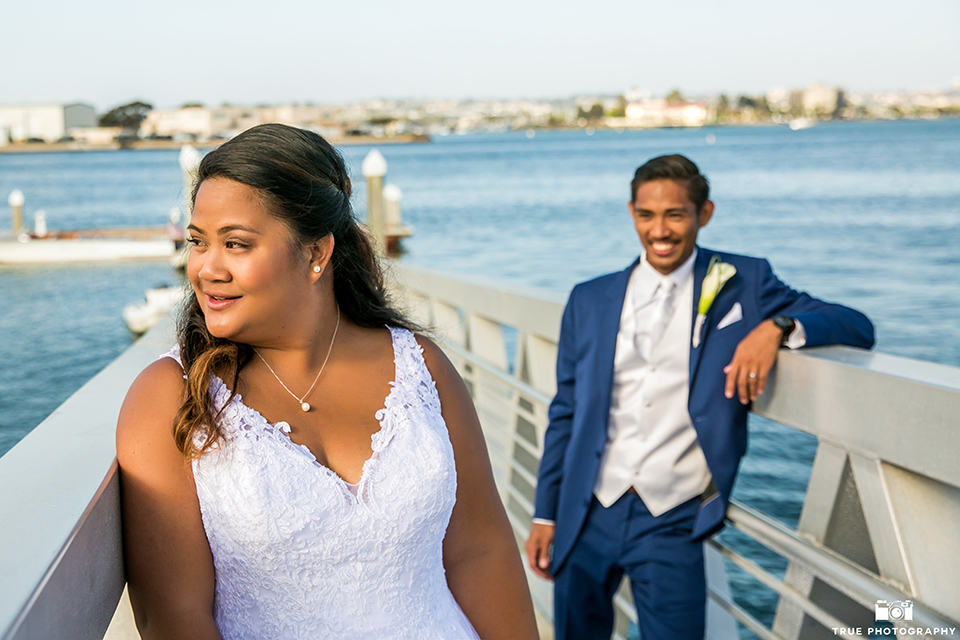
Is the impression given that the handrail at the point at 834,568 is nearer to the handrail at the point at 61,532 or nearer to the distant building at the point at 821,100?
the handrail at the point at 61,532

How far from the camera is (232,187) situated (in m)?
1.60

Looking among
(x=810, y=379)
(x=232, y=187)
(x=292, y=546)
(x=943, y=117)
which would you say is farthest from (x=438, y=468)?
(x=943, y=117)

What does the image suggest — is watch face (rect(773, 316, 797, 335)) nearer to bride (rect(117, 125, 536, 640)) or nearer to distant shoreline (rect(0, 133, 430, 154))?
bride (rect(117, 125, 536, 640))

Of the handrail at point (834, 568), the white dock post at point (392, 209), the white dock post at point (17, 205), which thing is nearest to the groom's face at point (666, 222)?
the handrail at point (834, 568)

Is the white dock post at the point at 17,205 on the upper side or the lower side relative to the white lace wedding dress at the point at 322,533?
lower

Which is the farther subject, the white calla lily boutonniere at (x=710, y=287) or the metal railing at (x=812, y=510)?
the white calla lily boutonniere at (x=710, y=287)

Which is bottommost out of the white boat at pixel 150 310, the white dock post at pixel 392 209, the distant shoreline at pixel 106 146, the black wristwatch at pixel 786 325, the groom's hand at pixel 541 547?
the distant shoreline at pixel 106 146

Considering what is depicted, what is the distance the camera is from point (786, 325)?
2146 mm

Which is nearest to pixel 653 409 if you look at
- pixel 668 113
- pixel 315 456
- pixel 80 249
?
pixel 315 456

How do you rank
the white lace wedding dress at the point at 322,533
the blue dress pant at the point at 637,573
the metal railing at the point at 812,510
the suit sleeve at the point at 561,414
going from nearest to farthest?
the metal railing at the point at 812,510
the white lace wedding dress at the point at 322,533
the blue dress pant at the point at 637,573
the suit sleeve at the point at 561,414

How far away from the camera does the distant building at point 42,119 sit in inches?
3912

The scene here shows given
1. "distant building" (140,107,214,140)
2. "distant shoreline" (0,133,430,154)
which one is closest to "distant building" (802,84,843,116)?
"distant shoreline" (0,133,430,154)

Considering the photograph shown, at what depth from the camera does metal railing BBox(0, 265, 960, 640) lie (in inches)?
41.4

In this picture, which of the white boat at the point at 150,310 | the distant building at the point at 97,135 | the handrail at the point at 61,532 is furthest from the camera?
the distant building at the point at 97,135
